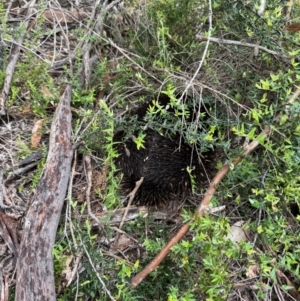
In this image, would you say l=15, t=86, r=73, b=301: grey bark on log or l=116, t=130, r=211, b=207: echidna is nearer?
l=15, t=86, r=73, b=301: grey bark on log

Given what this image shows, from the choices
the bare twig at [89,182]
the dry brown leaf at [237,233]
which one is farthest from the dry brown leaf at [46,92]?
the dry brown leaf at [237,233]

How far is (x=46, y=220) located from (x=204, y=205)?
0.63m

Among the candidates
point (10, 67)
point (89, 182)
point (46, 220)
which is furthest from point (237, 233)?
point (10, 67)

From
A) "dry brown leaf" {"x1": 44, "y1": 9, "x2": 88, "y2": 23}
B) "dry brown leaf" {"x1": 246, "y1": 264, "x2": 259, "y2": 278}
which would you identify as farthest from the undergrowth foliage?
"dry brown leaf" {"x1": 44, "y1": 9, "x2": 88, "y2": 23}

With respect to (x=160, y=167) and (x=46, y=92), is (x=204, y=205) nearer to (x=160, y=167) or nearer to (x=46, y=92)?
(x=160, y=167)

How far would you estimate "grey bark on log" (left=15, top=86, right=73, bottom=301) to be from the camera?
63.5 inches

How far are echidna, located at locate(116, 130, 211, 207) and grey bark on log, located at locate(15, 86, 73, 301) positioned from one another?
272mm

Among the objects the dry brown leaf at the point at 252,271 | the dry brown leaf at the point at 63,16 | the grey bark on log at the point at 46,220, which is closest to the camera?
the grey bark on log at the point at 46,220

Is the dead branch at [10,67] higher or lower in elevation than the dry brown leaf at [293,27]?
lower

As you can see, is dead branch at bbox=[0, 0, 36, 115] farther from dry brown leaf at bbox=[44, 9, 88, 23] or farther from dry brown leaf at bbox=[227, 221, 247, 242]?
dry brown leaf at bbox=[227, 221, 247, 242]

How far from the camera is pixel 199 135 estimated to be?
177 cm

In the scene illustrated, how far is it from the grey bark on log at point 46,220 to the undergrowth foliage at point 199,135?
0.06m

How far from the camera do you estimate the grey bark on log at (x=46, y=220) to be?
1613mm

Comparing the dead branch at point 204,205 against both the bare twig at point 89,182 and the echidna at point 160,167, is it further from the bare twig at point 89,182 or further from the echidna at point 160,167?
the bare twig at point 89,182
